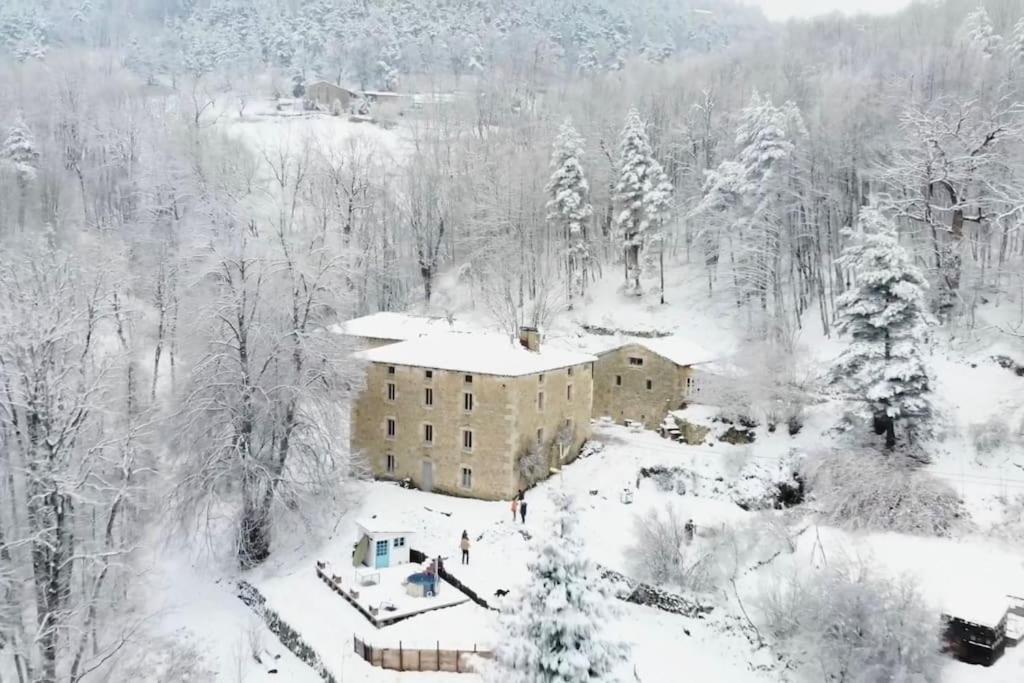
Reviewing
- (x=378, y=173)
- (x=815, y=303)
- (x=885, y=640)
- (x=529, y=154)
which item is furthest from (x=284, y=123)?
(x=885, y=640)

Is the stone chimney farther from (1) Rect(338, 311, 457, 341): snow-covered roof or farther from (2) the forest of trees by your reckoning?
(2) the forest of trees

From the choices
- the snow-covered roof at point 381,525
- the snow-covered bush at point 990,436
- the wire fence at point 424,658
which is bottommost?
the wire fence at point 424,658

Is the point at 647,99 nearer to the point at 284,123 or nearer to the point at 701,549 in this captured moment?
the point at 284,123

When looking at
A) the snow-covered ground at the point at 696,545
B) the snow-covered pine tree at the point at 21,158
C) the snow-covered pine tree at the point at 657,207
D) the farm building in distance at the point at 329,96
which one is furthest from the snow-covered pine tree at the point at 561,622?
the farm building in distance at the point at 329,96

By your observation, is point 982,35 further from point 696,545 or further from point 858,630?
point 858,630

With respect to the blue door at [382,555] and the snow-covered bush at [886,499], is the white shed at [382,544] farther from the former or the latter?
the snow-covered bush at [886,499]
